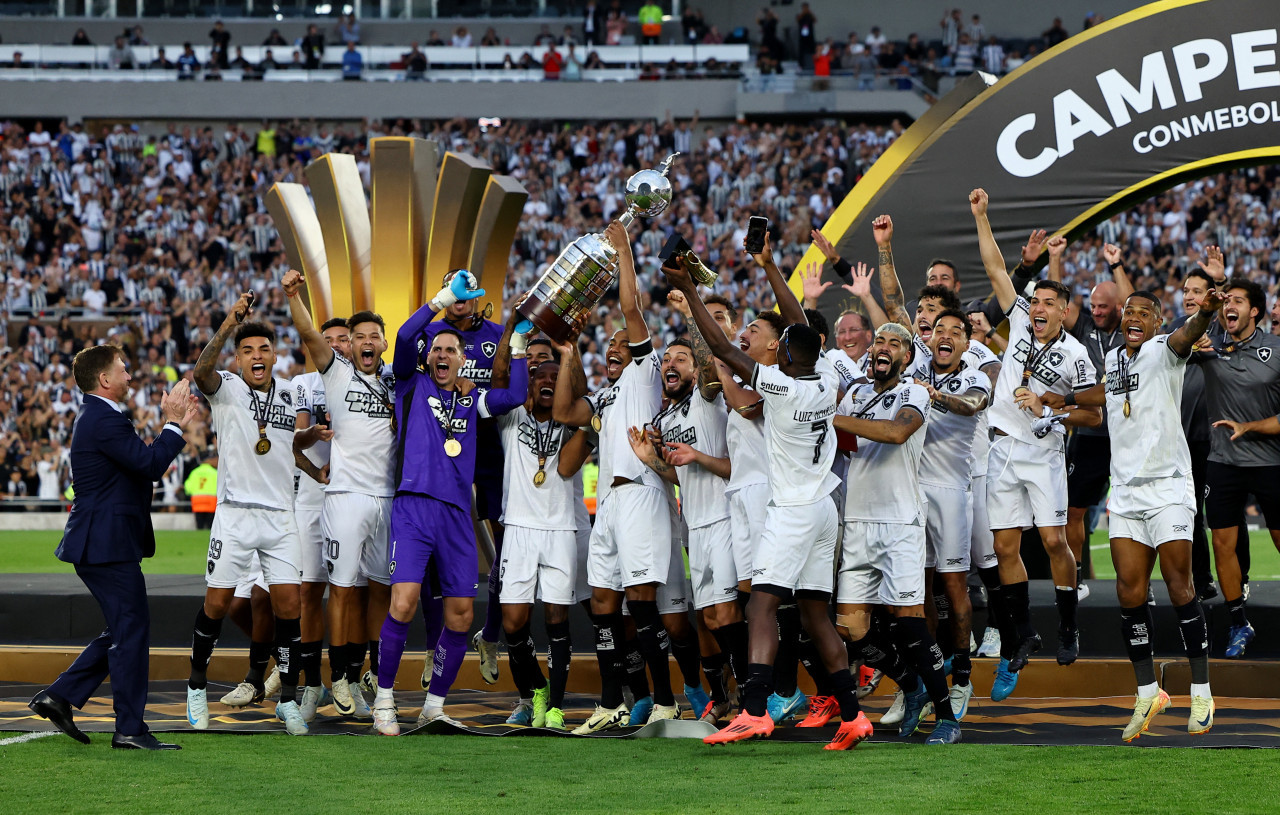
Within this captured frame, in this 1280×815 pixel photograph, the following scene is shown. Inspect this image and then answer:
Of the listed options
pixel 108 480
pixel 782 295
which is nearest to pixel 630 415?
pixel 782 295

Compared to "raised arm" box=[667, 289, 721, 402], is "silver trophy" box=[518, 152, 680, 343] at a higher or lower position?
higher

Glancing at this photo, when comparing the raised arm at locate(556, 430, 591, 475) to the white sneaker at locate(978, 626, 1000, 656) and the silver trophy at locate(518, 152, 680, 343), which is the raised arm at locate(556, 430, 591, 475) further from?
the white sneaker at locate(978, 626, 1000, 656)

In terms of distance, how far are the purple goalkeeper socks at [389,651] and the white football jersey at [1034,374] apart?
3.76 m

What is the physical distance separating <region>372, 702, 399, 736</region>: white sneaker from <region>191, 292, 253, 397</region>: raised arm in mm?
1995

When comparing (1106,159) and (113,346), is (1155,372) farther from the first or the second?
(113,346)

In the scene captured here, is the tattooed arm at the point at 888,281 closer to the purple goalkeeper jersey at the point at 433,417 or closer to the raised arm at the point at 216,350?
the purple goalkeeper jersey at the point at 433,417

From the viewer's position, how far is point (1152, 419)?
733 cm

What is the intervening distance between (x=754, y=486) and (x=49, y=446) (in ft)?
56.7

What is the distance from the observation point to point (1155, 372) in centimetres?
732

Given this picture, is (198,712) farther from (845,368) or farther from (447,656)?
(845,368)

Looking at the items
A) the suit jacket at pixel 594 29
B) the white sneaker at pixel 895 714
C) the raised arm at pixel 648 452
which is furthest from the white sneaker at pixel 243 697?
the suit jacket at pixel 594 29

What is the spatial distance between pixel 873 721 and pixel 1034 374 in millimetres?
2294

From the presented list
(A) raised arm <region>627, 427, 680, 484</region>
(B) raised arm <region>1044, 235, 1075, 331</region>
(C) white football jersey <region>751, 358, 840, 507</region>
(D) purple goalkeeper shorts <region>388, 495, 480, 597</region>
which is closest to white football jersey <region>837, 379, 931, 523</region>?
(C) white football jersey <region>751, 358, 840, 507</region>

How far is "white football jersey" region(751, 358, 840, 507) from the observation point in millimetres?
6977
